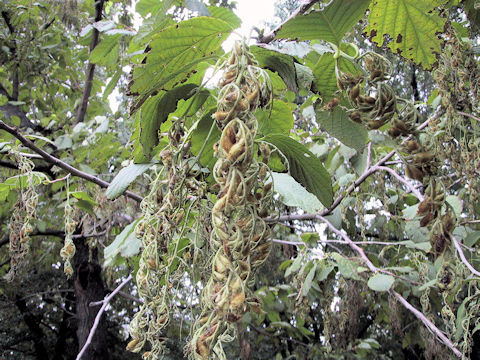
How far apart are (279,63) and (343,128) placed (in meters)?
0.19

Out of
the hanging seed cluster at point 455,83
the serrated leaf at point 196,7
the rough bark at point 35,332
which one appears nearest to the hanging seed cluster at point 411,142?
the serrated leaf at point 196,7

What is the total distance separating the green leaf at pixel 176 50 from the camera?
1.86 feet

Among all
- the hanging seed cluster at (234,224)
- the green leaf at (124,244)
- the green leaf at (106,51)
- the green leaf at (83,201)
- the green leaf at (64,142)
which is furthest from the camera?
the green leaf at (64,142)

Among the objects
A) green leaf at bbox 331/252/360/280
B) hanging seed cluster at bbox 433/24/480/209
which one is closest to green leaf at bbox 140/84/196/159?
hanging seed cluster at bbox 433/24/480/209

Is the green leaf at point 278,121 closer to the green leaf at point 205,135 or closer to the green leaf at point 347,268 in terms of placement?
the green leaf at point 205,135

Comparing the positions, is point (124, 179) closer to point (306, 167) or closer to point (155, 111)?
point (155, 111)

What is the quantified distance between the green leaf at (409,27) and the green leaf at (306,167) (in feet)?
0.83

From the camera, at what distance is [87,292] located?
10.3 feet

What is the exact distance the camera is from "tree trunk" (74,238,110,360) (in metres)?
3.11

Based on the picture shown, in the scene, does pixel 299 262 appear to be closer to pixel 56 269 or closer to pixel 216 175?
pixel 216 175

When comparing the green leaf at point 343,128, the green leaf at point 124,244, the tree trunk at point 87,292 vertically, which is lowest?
the tree trunk at point 87,292

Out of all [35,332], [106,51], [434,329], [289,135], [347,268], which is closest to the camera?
[289,135]

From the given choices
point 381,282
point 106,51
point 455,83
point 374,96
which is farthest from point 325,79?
point 381,282

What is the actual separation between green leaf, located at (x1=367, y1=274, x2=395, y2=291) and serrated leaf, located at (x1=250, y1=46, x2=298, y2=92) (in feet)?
4.08
